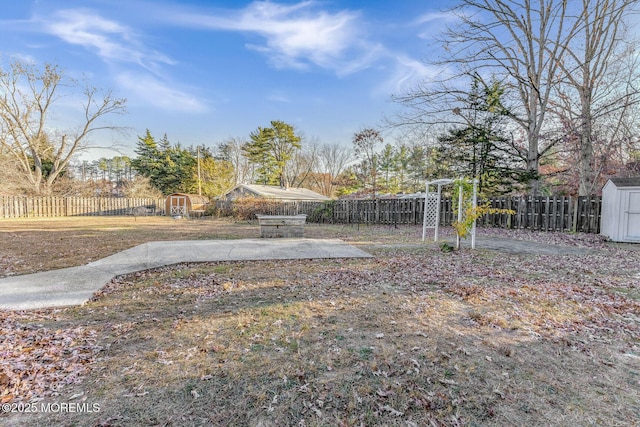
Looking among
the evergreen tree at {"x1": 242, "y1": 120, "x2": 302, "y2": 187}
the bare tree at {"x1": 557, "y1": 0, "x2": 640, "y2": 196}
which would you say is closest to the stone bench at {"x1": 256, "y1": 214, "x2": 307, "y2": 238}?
the bare tree at {"x1": 557, "y1": 0, "x2": 640, "y2": 196}

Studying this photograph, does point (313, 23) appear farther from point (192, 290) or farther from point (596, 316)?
point (596, 316)

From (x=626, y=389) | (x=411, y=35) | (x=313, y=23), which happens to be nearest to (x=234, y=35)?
(x=313, y=23)

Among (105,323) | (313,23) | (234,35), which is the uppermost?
(234,35)

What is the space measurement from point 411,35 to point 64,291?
1380 centimetres

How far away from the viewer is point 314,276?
4.73 m

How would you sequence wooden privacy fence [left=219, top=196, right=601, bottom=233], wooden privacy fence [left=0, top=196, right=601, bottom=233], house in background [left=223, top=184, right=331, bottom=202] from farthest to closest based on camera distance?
house in background [left=223, top=184, right=331, bottom=202] → wooden privacy fence [left=0, top=196, right=601, bottom=233] → wooden privacy fence [left=219, top=196, right=601, bottom=233]

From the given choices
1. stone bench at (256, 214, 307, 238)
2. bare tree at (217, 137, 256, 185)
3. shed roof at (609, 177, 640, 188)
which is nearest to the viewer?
shed roof at (609, 177, 640, 188)

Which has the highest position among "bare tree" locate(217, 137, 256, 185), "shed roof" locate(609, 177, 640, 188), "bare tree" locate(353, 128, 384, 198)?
"bare tree" locate(217, 137, 256, 185)

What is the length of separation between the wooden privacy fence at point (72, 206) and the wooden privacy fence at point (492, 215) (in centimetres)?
1265

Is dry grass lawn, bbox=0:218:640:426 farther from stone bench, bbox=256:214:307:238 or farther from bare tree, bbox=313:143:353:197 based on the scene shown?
bare tree, bbox=313:143:353:197

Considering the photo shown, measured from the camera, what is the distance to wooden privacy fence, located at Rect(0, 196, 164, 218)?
19844 millimetres

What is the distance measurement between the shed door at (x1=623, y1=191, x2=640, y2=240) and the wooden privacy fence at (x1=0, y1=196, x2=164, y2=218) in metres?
23.8

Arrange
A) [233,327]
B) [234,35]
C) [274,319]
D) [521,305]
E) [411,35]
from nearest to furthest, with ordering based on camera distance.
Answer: [233,327], [274,319], [521,305], [234,35], [411,35]

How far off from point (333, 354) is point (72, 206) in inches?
1163
